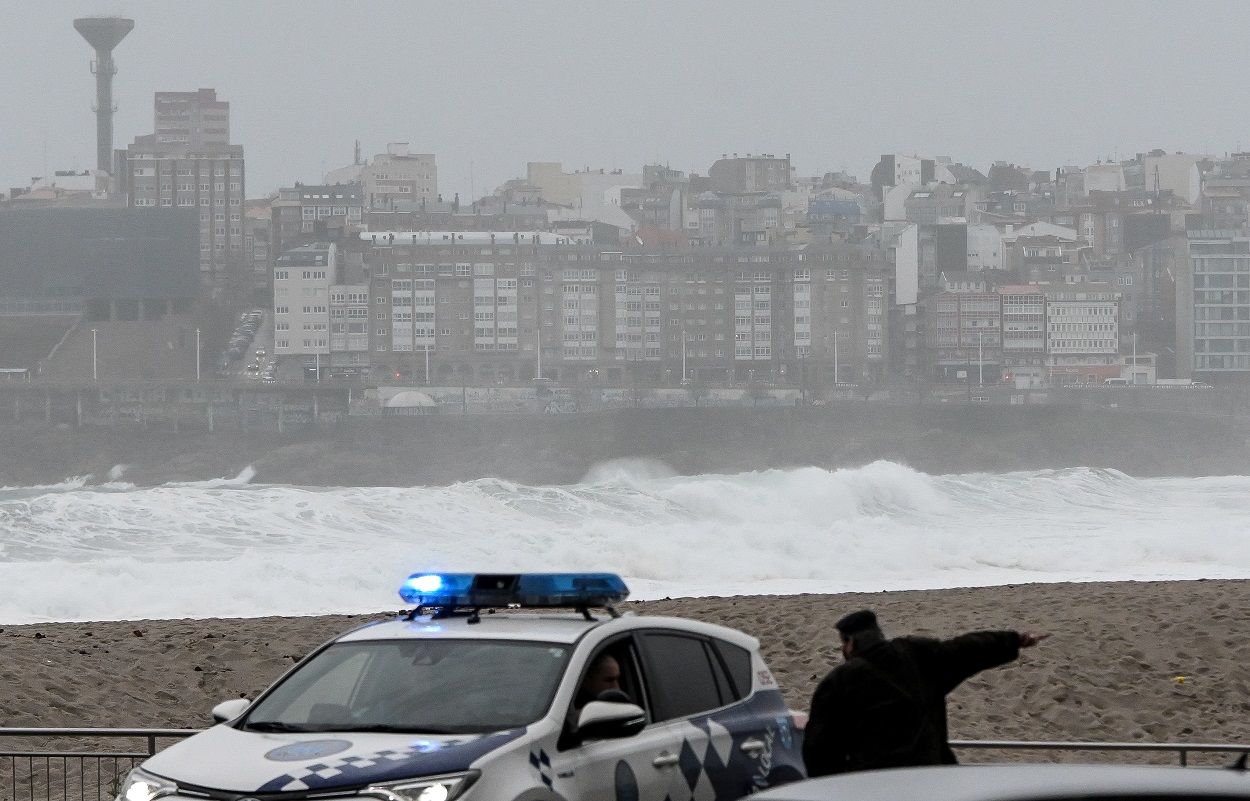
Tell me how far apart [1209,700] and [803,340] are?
117 meters

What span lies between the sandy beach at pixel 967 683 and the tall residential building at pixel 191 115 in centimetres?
17812

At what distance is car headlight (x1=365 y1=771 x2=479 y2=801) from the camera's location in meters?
4.23

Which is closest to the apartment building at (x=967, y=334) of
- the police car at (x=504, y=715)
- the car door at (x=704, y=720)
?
the car door at (x=704, y=720)

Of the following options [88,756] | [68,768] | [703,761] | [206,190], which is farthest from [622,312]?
[703,761]

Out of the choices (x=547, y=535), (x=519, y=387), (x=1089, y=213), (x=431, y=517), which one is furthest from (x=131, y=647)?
(x=1089, y=213)

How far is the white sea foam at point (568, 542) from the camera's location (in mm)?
21625

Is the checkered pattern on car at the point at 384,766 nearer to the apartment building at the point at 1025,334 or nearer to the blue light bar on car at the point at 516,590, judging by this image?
the blue light bar on car at the point at 516,590

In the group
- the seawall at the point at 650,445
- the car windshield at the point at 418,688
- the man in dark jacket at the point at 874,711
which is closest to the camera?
the car windshield at the point at 418,688

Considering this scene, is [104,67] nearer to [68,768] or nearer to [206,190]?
[206,190]

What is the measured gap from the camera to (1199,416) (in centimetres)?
10925

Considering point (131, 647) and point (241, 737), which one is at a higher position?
point (241, 737)

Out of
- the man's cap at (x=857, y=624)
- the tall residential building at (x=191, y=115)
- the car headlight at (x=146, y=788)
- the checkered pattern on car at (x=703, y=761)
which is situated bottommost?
the checkered pattern on car at (x=703, y=761)

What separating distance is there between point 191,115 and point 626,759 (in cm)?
19166

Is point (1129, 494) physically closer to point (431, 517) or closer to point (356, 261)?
point (431, 517)
